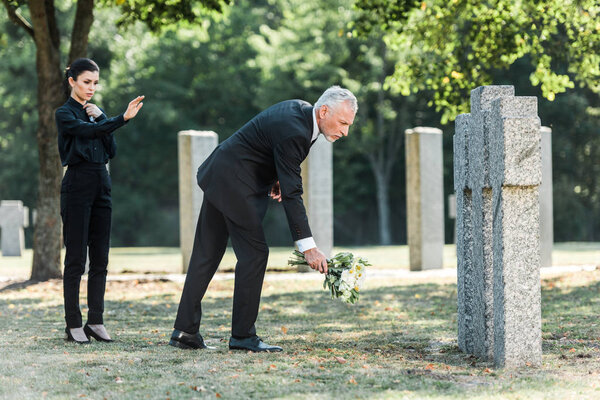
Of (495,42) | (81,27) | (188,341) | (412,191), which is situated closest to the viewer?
(188,341)

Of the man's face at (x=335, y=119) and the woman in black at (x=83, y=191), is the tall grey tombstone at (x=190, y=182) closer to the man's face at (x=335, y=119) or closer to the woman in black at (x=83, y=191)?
the woman in black at (x=83, y=191)

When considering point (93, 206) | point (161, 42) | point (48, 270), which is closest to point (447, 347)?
point (93, 206)

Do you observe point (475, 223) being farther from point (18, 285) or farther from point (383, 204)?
point (383, 204)

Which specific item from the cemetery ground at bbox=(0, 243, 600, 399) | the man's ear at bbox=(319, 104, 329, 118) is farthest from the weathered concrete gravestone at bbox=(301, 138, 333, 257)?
the man's ear at bbox=(319, 104, 329, 118)

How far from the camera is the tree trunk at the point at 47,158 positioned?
1182 cm

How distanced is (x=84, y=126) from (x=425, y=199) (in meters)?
8.44

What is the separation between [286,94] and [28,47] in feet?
35.5

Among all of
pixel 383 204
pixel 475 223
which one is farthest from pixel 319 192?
pixel 383 204

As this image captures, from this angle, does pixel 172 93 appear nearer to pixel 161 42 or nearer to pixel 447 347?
pixel 161 42

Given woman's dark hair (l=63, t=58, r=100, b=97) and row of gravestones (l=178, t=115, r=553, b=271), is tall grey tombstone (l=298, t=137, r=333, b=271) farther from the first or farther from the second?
woman's dark hair (l=63, t=58, r=100, b=97)

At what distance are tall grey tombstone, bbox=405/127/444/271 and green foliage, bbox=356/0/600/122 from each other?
40.2 inches

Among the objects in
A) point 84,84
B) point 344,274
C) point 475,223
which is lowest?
point 344,274

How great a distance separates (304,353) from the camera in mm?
5949

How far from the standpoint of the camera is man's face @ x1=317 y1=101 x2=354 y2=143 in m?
5.57
